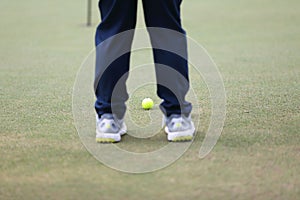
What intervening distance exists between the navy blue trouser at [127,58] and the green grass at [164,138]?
0.14 metres

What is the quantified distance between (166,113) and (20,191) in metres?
0.71

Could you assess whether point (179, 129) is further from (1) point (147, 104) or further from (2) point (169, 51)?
(1) point (147, 104)

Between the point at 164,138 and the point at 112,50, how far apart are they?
37 cm

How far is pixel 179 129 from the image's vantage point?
2.10m

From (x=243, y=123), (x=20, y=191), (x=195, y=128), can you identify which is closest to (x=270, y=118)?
(x=243, y=123)

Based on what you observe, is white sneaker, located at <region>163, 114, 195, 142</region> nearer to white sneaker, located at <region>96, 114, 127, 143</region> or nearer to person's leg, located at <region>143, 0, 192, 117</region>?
person's leg, located at <region>143, 0, 192, 117</region>

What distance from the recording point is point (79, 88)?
10.4ft

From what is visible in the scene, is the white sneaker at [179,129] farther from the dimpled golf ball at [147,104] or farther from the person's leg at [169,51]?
the dimpled golf ball at [147,104]

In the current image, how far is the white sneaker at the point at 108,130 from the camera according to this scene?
2096mm

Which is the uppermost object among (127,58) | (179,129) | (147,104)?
(127,58)

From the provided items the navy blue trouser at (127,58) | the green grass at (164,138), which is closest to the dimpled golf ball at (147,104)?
the green grass at (164,138)


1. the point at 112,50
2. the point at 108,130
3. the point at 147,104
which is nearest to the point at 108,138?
the point at 108,130

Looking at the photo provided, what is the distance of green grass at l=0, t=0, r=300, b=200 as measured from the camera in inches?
64.5

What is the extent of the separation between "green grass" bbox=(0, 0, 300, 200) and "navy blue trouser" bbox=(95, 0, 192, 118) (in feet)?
0.45
